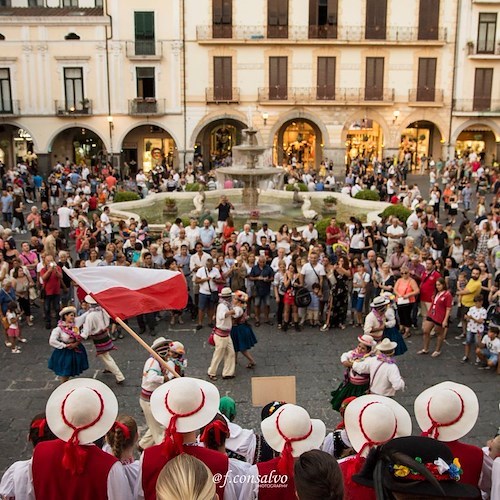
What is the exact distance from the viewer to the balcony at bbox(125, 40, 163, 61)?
112 ft

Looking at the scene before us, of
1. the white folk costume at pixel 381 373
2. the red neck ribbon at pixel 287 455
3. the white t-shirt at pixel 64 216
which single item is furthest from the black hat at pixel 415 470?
the white t-shirt at pixel 64 216

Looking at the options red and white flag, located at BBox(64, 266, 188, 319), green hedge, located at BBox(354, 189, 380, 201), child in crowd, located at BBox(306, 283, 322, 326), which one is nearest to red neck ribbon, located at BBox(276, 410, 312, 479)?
red and white flag, located at BBox(64, 266, 188, 319)

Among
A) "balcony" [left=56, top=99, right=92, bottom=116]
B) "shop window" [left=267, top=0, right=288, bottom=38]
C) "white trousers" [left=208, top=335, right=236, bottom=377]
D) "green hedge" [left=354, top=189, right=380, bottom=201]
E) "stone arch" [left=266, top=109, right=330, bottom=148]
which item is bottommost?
"white trousers" [left=208, top=335, right=236, bottom=377]

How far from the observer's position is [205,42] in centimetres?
3412

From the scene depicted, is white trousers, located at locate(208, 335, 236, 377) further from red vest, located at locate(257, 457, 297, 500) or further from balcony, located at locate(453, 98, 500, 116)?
balcony, located at locate(453, 98, 500, 116)

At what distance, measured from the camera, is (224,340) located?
9750mm

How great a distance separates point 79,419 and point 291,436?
53.8 inches

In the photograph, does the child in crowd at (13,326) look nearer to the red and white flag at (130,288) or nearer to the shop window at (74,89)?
the red and white flag at (130,288)

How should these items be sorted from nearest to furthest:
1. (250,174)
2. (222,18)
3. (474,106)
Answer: (250,174)
(222,18)
(474,106)

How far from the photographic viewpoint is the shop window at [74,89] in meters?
34.3

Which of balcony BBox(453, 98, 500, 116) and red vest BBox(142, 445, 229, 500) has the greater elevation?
balcony BBox(453, 98, 500, 116)

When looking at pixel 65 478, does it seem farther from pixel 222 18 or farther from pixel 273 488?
pixel 222 18

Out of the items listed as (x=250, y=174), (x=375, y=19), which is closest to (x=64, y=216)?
(x=250, y=174)

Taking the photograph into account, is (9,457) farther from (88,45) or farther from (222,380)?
(88,45)
